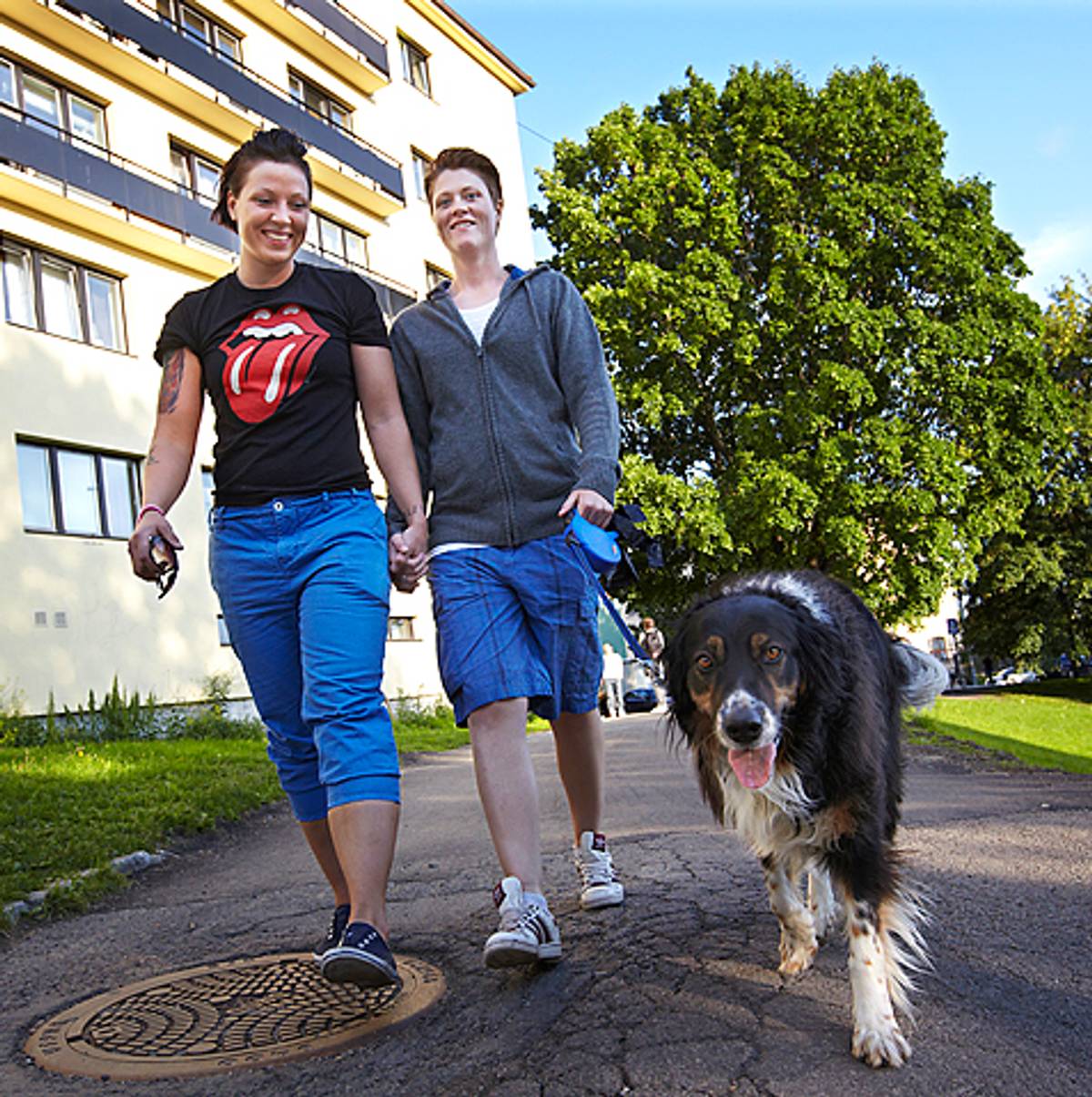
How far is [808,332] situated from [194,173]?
39.6 ft

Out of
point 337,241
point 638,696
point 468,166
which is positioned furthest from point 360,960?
point 638,696

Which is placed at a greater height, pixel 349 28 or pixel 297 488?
pixel 349 28

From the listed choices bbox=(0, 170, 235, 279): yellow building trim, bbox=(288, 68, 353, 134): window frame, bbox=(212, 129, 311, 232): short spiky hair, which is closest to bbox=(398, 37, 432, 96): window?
bbox=(288, 68, 353, 134): window frame

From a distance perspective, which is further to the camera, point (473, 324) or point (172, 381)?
point (473, 324)

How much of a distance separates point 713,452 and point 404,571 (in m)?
19.9

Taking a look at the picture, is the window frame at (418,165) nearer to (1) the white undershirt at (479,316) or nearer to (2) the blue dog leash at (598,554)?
(1) the white undershirt at (479,316)

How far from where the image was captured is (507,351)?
386 centimetres

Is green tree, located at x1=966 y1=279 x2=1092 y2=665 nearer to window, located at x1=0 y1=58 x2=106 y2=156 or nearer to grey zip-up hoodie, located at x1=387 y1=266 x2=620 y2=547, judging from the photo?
window, located at x1=0 y1=58 x2=106 y2=156

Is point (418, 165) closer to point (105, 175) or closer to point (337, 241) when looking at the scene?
point (337, 241)

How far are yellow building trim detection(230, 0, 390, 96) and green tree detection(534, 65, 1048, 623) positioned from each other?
564cm

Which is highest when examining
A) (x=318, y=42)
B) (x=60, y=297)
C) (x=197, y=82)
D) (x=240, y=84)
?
(x=318, y=42)

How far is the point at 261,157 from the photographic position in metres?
3.62

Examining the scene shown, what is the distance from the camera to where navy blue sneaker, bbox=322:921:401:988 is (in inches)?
115

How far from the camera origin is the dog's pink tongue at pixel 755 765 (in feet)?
9.72
